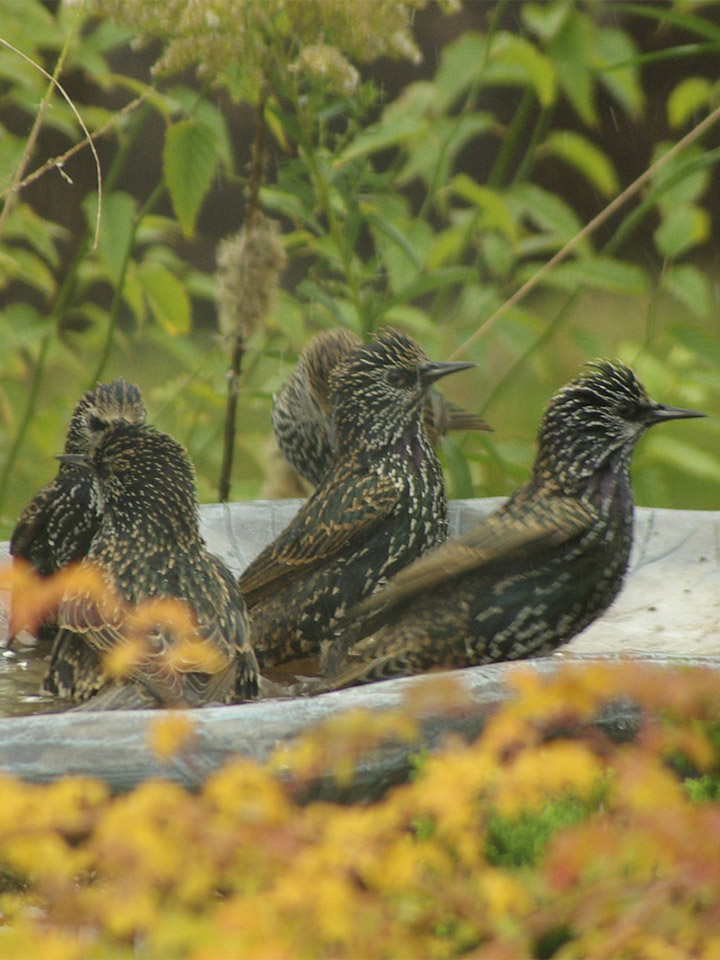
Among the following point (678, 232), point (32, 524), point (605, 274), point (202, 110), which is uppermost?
point (202, 110)

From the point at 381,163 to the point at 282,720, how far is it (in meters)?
5.34

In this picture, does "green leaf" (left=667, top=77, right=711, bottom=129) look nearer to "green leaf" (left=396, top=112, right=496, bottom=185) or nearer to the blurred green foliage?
the blurred green foliage

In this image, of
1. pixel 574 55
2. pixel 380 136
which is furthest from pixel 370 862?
pixel 574 55

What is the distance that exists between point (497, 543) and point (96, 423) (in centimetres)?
128

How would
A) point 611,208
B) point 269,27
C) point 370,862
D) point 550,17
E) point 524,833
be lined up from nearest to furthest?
point 370,862 → point 524,833 → point 269,27 → point 611,208 → point 550,17

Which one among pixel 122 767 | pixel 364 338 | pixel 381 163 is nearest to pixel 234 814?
pixel 122 767

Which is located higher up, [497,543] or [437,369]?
[437,369]

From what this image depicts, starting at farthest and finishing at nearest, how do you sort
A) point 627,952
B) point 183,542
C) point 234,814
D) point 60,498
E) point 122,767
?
point 60,498 → point 183,542 → point 122,767 → point 627,952 → point 234,814

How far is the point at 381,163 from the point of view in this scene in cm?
699

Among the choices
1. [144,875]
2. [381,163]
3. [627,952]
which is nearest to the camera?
[144,875]

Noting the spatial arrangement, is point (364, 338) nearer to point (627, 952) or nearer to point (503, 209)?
point (503, 209)

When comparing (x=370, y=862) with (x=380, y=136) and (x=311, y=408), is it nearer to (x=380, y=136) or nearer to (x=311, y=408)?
(x=311, y=408)

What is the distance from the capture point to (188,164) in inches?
168

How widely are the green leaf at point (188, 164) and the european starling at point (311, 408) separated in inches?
23.5
